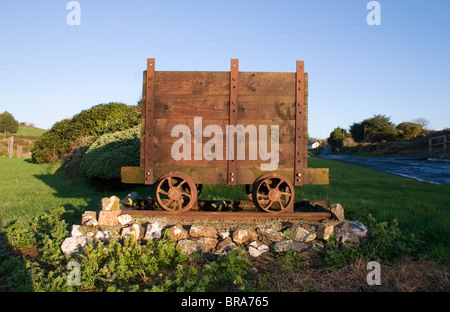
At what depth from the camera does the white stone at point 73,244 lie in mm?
4398

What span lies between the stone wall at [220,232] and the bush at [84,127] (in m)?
8.87

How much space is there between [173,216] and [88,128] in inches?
491

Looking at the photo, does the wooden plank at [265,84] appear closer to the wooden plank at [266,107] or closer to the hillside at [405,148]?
the wooden plank at [266,107]

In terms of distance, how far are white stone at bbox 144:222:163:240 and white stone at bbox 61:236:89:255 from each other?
2.45 feet

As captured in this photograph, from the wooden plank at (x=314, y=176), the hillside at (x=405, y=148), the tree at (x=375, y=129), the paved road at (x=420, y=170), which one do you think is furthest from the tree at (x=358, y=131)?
the wooden plank at (x=314, y=176)

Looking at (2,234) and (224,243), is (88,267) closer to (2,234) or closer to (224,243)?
(224,243)

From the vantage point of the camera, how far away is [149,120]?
5.17 meters

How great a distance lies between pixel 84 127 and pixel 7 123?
129ft

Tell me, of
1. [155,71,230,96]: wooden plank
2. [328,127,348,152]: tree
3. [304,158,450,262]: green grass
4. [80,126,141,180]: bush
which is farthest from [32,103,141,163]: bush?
[328,127,348,152]: tree

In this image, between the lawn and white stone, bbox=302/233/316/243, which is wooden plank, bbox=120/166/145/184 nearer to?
the lawn

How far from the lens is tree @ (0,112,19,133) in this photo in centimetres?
4781

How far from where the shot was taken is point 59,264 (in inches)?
161
